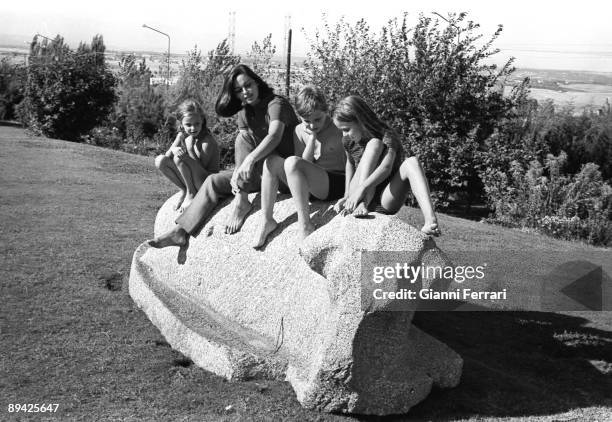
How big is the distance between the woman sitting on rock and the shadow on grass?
2013 millimetres

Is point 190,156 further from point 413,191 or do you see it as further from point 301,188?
point 413,191

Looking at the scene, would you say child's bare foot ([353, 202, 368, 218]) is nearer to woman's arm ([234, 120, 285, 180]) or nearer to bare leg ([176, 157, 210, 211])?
woman's arm ([234, 120, 285, 180])

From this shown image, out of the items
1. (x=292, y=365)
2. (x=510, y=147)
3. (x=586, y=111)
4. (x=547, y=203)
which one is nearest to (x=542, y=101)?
(x=586, y=111)

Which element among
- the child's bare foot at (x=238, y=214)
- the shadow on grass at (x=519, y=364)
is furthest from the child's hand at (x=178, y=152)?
the shadow on grass at (x=519, y=364)

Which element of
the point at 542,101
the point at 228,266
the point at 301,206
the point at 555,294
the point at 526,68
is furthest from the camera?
the point at 542,101

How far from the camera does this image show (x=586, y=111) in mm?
21922

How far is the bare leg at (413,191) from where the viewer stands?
5148 millimetres

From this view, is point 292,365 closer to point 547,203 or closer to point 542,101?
point 547,203

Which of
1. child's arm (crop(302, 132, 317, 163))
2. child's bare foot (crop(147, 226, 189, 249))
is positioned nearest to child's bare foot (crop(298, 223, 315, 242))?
child's arm (crop(302, 132, 317, 163))

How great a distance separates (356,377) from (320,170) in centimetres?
174

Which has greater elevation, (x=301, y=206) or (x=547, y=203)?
→ (x=301, y=206)

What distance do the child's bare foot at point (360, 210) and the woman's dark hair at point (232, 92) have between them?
1.79 m

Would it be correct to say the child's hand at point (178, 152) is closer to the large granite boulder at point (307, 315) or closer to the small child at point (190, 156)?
the small child at point (190, 156)

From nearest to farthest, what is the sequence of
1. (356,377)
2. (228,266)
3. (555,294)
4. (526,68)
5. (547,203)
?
(356,377) < (228,266) < (555,294) < (547,203) < (526,68)
